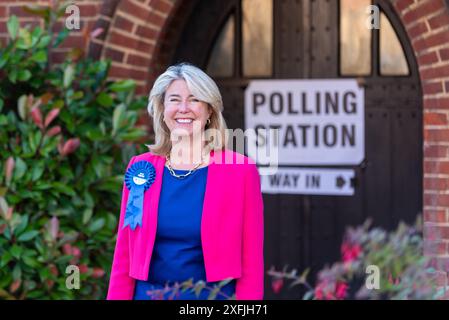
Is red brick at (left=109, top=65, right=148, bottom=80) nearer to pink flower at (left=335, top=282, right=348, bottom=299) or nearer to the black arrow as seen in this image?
the black arrow

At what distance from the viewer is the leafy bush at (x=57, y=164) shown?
4930 mm

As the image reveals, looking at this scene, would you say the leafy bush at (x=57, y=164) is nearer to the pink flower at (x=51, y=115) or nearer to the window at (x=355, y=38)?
the pink flower at (x=51, y=115)

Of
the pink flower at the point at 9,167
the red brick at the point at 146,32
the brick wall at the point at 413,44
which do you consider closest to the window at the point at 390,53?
the brick wall at the point at 413,44

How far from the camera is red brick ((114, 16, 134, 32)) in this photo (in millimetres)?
5707

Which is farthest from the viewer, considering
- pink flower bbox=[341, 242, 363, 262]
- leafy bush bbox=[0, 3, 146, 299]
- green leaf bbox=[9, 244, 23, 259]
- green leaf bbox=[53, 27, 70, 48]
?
green leaf bbox=[53, 27, 70, 48]

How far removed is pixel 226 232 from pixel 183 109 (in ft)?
1.47

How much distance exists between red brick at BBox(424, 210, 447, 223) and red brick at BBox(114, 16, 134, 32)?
2172 mm

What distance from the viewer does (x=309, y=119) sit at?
632 cm

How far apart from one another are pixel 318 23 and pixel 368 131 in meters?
0.82

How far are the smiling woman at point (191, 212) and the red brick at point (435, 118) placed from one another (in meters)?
2.60

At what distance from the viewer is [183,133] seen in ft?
10.4

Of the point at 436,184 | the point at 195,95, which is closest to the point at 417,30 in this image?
the point at 436,184

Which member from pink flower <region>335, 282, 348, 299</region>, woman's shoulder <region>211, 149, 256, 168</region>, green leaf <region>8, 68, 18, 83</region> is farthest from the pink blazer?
green leaf <region>8, 68, 18, 83</region>

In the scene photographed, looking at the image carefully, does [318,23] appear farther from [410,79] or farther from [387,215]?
[387,215]
